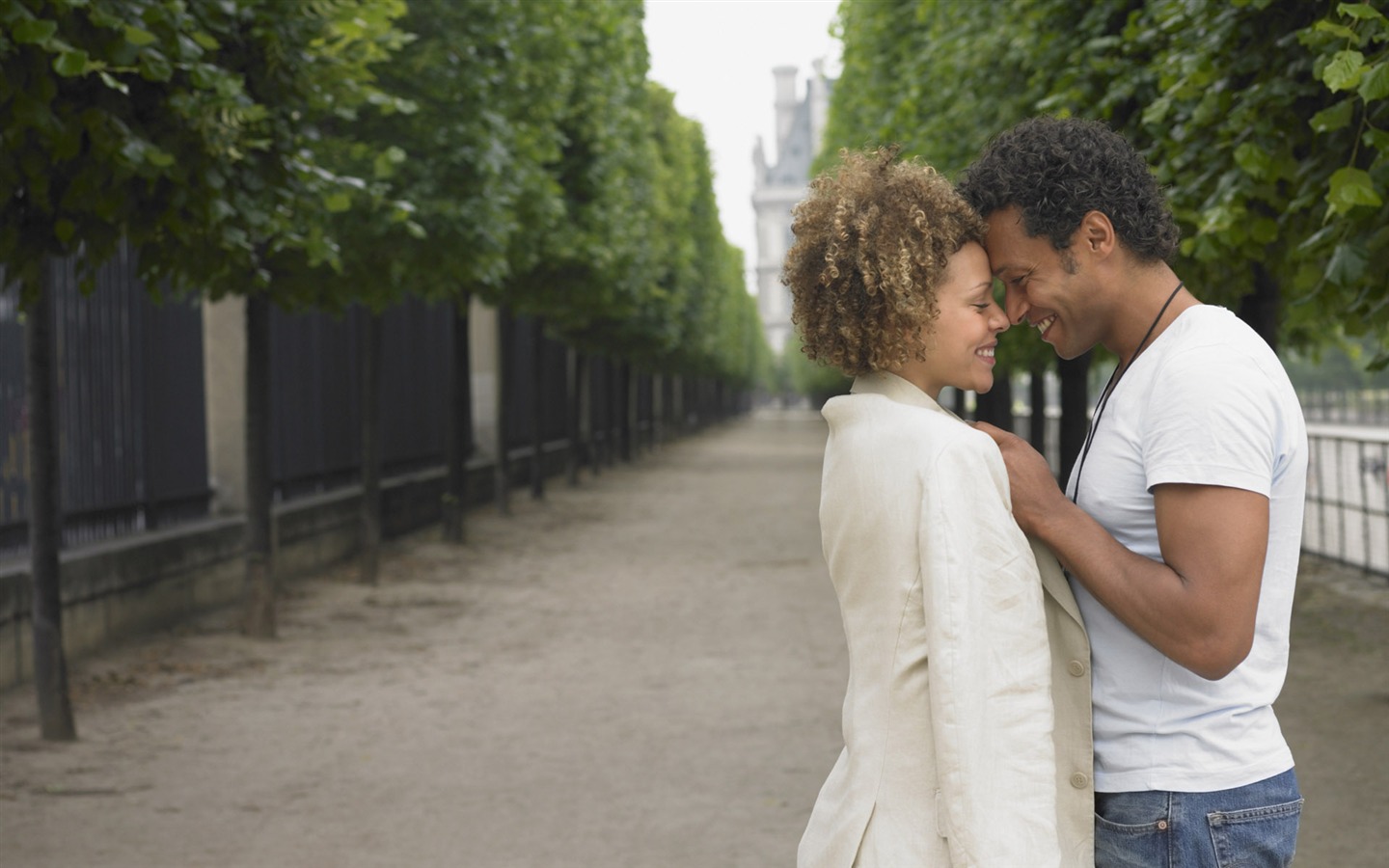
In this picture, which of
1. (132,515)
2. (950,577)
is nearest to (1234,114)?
(950,577)

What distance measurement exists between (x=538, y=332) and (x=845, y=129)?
6.07 metres

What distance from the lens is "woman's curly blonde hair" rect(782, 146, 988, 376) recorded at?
2.37m

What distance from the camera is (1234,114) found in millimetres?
6680

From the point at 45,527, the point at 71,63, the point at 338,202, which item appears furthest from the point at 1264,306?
the point at 71,63

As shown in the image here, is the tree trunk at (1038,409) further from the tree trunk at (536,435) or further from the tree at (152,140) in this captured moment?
the tree at (152,140)

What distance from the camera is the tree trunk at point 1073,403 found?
14.5m

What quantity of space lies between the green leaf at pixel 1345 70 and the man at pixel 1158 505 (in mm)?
2740

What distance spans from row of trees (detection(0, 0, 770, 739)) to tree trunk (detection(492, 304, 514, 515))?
40 centimetres

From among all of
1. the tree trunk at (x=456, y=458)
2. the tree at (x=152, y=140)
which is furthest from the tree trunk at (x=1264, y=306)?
the tree trunk at (x=456, y=458)

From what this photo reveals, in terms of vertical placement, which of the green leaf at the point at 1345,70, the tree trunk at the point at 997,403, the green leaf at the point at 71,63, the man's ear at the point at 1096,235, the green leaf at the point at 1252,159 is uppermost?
the green leaf at the point at 71,63

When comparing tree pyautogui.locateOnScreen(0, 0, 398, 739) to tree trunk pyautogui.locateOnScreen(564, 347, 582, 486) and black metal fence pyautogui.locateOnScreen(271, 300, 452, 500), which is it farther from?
tree trunk pyautogui.locateOnScreen(564, 347, 582, 486)

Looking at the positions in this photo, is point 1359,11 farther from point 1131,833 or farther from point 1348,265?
point 1131,833

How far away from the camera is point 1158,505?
2.27m

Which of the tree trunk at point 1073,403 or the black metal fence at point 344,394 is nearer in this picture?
Answer: the tree trunk at point 1073,403
